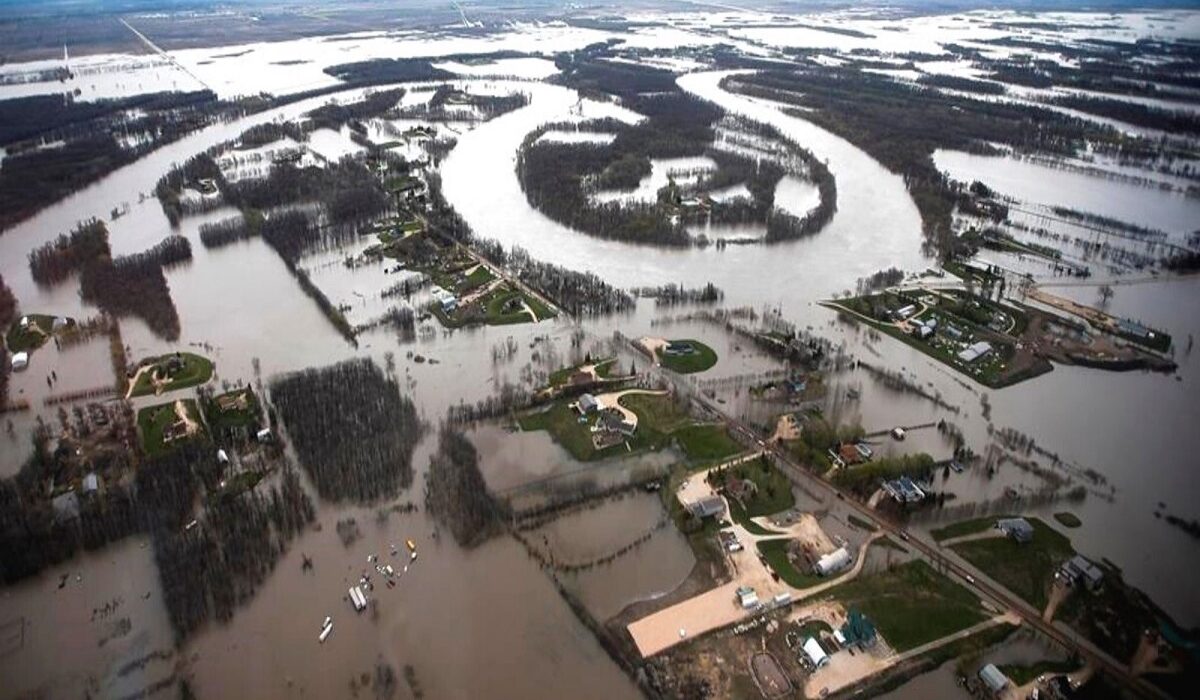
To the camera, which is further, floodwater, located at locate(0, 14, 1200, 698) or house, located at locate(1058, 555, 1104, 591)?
house, located at locate(1058, 555, 1104, 591)

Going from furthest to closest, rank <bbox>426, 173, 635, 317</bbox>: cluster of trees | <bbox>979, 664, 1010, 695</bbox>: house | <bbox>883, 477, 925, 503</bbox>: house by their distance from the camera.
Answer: <bbox>426, 173, 635, 317</bbox>: cluster of trees → <bbox>883, 477, 925, 503</bbox>: house → <bbox>979, 664, 1010, 695</bbox>: house

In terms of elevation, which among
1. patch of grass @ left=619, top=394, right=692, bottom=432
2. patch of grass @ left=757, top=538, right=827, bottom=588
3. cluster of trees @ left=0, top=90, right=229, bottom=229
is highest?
cluster of trees @ left=0, top=90, right=229, bottom=229

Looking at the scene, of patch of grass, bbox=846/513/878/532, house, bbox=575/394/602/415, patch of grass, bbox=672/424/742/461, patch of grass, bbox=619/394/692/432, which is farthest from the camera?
house, bbox=575/394/602/415

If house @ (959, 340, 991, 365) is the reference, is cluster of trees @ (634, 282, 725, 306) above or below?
above

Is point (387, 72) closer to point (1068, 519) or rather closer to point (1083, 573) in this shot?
point (1068, 519)

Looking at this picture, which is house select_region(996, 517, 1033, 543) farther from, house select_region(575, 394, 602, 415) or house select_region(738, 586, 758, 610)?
house select_region(575, 394, 602, 415)

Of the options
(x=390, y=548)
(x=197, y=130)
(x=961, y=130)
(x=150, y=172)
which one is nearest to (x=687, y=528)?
(x=390, y=548)

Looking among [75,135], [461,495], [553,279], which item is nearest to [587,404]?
[461,495]

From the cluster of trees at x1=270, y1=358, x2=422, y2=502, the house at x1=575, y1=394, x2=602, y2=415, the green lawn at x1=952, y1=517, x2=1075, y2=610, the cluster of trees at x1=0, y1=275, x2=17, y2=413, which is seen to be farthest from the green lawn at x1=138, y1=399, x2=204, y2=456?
the green lawn at x1=952, y1=517, x2=1075, y2=610
